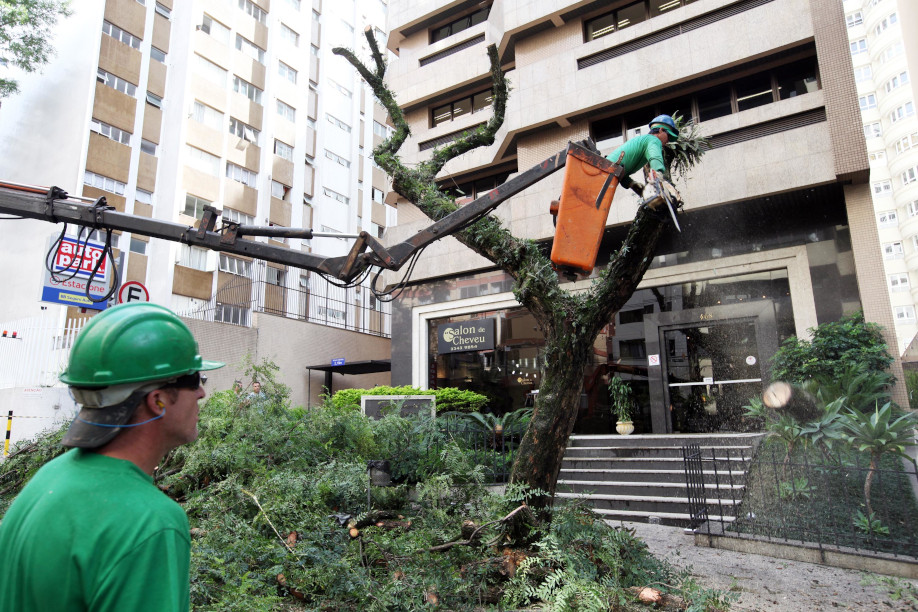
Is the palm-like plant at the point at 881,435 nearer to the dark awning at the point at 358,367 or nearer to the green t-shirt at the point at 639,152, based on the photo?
the green t-shirt at the point at 639,152

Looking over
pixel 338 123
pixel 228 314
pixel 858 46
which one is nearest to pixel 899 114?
pixel 858 46

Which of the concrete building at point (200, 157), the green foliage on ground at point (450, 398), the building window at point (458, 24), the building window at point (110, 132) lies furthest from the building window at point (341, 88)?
the green foliage on ground at point (450, 398)

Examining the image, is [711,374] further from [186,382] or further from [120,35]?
[120,35]

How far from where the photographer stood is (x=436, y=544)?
557cm

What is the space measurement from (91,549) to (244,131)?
32561mm

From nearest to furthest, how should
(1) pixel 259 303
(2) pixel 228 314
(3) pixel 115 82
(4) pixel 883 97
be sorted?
(4) pixel 883 97, (2) pixel 228 314, (1) pixel 259 303, (3) pixel 115 82

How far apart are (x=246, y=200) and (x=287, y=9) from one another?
43.0 feet

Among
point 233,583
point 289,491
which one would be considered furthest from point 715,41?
point 233,583

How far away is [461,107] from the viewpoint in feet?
69.4

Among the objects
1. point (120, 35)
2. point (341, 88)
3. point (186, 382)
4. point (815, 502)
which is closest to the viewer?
point (186, 382)

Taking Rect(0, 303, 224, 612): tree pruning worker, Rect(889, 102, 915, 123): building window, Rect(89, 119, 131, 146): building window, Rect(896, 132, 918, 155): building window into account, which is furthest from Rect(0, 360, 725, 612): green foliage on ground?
Rect(896, 132, 918, 155): building window

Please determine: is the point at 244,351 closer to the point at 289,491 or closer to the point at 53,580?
the point at 289,491

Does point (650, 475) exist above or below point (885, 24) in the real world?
below

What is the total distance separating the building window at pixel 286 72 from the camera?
109 ft
